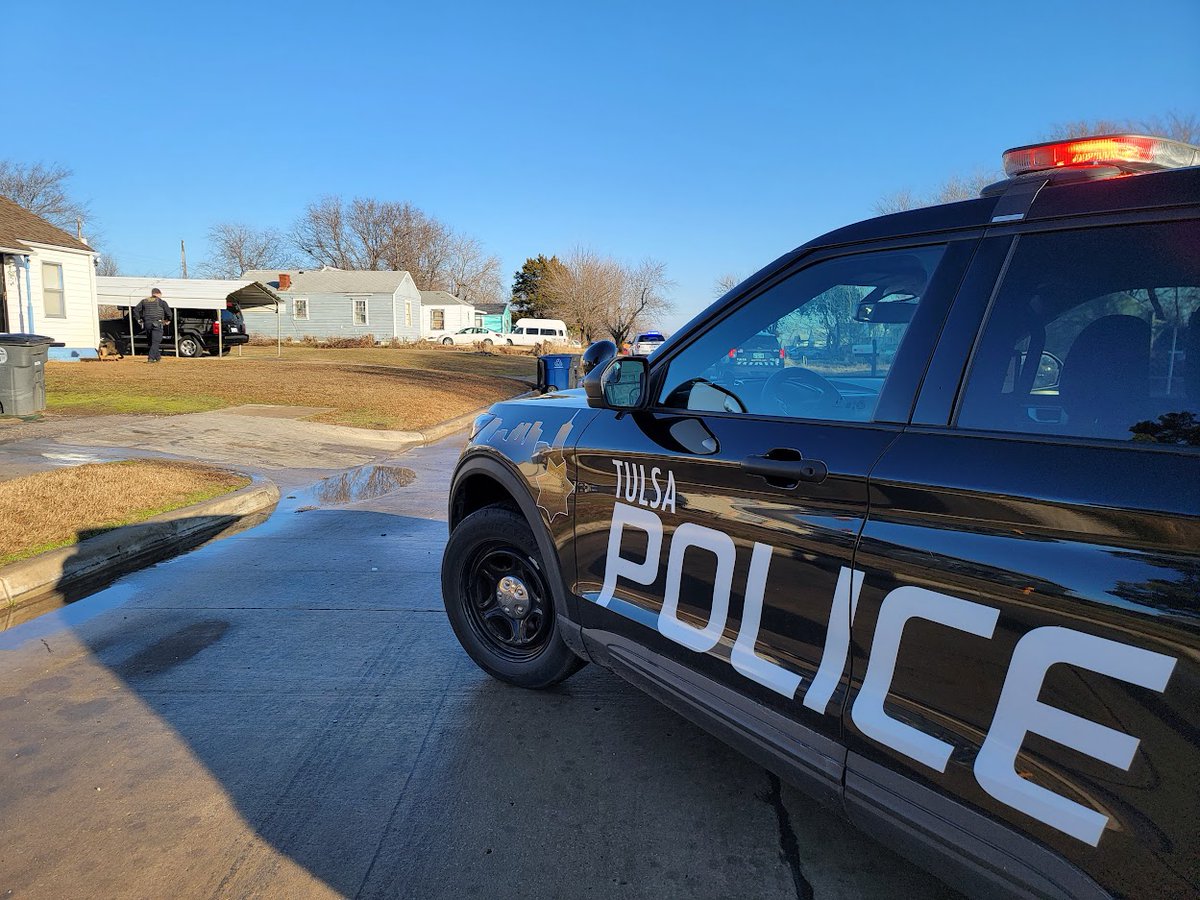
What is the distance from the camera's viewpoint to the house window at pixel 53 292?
805 inches

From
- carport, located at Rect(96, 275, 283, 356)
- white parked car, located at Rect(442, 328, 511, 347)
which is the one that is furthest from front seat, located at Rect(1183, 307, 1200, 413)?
white parked car, located at Rect(442, 328, 511, 347)

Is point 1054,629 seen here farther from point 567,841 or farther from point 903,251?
point 567,841

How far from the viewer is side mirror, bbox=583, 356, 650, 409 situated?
273 cm

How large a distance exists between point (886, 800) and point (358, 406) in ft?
45.3

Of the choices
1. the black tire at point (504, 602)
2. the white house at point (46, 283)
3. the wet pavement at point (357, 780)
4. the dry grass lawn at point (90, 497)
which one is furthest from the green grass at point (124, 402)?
the black tire at point (504, 602)

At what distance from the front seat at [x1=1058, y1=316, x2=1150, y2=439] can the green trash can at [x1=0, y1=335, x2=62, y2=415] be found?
41.9 ft

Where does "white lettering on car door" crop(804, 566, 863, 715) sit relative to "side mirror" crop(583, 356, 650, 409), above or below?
below

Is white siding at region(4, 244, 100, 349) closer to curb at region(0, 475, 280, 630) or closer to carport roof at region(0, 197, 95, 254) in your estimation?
carport roof at region(0, 197, 95, 254)

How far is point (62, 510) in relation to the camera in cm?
600

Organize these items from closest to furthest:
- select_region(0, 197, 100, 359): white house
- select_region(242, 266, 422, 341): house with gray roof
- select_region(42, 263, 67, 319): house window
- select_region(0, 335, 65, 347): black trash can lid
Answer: select_region(0, 335, 65, 347): black trash can lid
select_region(0, 197, 100, 359): white house
select_region(42, 263, 67, 319): house window
select_region(242, 266, 422, 341): house with gray roof

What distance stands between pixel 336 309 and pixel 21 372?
35.4 metres

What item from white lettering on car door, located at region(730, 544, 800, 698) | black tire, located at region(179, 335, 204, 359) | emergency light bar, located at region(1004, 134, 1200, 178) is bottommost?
white lettering on car door, located at region(730, 544, 800, 698)

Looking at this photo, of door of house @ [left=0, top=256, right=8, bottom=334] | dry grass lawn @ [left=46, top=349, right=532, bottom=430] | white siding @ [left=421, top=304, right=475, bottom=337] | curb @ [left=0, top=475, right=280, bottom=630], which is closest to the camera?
curb @ [left=0, top=475, right=280, bottom=630]

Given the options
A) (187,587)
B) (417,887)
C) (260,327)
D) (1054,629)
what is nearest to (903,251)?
(1054,629)
